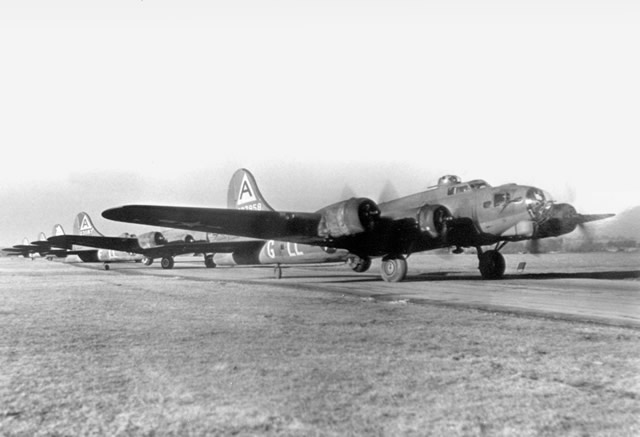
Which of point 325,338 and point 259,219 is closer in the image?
point 325,338

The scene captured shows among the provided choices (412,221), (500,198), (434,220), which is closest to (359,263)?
(412,221)

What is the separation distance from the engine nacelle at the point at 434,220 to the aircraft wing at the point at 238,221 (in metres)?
3.69

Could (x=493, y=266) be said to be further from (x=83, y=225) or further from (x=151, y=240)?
(x=83, y=225)

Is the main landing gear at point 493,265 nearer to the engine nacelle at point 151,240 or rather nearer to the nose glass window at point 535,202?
the nose glass window at point 535,202

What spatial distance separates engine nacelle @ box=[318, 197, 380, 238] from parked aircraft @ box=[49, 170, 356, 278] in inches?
131

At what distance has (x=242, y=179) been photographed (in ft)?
92.8

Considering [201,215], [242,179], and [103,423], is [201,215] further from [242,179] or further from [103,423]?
[103,423]

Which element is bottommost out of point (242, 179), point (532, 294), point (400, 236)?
point (532, 294)

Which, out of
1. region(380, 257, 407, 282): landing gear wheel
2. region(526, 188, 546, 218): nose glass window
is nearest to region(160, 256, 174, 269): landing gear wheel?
region(380, 257, 407, 282): landing gear wheel

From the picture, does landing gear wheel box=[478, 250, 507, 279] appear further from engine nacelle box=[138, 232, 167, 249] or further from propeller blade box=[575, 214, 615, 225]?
A: engine nacelle box=[138, 232, 167, 249]

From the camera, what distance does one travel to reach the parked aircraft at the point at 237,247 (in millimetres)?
23641

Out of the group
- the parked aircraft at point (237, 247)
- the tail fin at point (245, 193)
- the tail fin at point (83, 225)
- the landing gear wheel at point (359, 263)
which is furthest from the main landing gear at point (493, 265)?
the tail fin at point (83, 225)

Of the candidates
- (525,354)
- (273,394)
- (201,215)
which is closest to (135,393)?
(273,394)

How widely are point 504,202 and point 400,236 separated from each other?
3.75 metres
